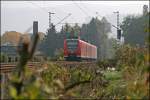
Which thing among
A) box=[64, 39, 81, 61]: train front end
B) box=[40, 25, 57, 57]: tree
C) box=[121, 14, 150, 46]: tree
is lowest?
box=[64, 39, 81, 61]: train front end

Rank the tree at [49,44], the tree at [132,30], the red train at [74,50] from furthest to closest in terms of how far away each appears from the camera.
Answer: the tree at [132,30] < the tree at [49,44] < the red train at [74,50]

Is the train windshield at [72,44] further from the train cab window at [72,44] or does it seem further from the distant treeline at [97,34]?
the distant treeline at [97,34]

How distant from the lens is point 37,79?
6.65 metres

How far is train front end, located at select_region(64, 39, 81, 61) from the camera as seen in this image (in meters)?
48.7

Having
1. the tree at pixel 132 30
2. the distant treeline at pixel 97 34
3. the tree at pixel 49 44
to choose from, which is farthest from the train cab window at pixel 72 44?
the tree at pixel 132 30

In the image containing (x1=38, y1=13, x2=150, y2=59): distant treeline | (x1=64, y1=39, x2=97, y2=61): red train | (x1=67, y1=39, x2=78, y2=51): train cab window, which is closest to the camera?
(x1=64, y1=39, x2=97, y2=61): red train

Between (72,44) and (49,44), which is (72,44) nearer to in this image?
(72,44)

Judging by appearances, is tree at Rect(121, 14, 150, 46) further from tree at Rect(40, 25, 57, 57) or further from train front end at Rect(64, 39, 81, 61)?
train front end at Rect(64, 39, 81, 61)

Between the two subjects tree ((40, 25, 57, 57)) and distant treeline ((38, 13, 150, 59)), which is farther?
distant treeline ((38, 13, 150, 59))

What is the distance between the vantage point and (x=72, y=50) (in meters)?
49.4

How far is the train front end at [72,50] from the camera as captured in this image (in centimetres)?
4872

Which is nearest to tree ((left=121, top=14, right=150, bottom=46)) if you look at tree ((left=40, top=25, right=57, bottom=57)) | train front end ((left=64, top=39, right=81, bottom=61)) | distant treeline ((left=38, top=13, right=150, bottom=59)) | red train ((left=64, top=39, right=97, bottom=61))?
distant treeline ((left=38, top=13, right=150, bottom=59))

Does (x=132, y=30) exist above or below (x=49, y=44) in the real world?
above

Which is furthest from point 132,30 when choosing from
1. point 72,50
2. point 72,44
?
point 72,50
